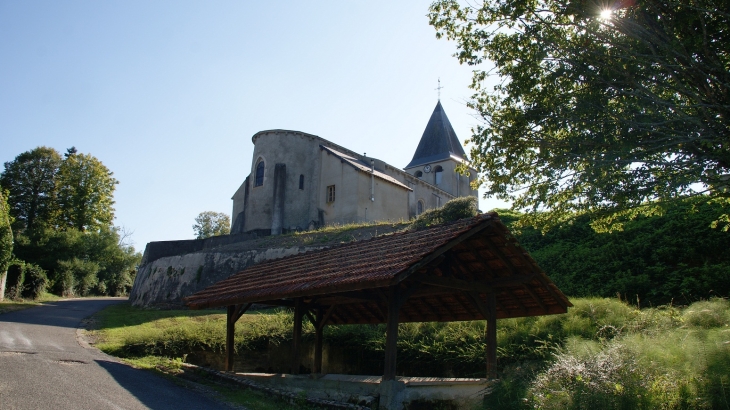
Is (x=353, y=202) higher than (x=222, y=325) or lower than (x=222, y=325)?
higher

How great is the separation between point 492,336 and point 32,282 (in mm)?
30494

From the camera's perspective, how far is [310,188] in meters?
43.8

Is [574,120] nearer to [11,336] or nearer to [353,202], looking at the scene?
[11,336]

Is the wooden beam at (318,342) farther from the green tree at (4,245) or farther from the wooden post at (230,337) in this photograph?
the green tree at (4,245)

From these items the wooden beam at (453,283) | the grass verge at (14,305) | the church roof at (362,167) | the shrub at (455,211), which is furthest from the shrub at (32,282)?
the wooden beam at (453,283)

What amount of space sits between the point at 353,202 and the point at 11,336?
26.1m

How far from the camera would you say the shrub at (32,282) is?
3247 centimetres

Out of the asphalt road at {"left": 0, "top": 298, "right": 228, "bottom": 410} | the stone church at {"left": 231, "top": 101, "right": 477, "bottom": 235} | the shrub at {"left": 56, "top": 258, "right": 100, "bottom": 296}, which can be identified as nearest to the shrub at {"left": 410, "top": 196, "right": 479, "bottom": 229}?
the stone church at {"left": 231, "top": 101, "right": 477, "bottom": 235}

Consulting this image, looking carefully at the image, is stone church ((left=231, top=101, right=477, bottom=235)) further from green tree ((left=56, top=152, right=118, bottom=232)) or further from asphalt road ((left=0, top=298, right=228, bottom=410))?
asphalt road ((left=0, top=298, right=228, bottom=410))

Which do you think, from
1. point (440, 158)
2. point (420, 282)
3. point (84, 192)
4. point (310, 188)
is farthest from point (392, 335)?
point (440, 158)

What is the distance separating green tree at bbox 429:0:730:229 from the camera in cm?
938

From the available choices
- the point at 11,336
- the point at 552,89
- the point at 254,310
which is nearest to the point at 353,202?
the point at 254,310

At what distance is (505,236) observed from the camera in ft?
34.2

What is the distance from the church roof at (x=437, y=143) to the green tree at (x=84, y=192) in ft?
97.3
